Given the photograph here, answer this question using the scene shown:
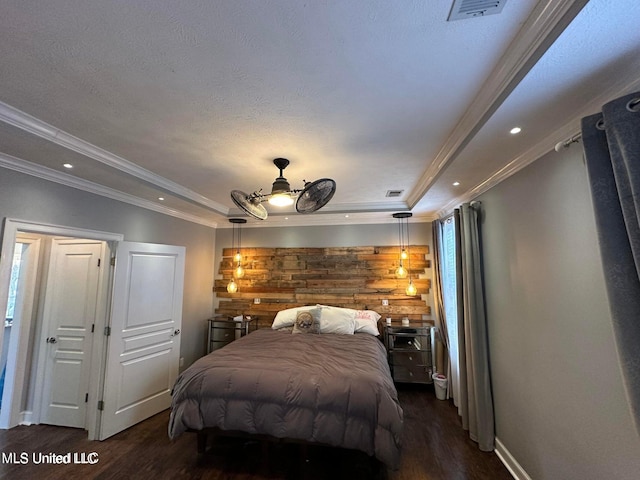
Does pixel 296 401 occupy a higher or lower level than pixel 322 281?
lower

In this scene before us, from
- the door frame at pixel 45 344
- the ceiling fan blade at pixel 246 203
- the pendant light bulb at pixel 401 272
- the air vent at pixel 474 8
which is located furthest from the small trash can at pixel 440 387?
the door frame at pixel 45 344

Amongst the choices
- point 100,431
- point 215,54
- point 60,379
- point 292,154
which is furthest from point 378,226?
point 60,379

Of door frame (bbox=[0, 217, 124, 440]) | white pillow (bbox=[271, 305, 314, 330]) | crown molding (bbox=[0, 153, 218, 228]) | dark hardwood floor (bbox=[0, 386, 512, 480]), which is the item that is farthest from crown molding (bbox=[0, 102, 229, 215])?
dark hardwood floor (bbox=[0, 386, 512, 480])

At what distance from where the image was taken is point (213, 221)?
474 cm

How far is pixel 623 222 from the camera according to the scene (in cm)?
115

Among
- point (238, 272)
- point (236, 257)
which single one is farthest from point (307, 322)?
point (236, 257)

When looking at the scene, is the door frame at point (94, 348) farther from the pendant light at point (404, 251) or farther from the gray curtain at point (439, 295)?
the gray curtain at point (439, 295)

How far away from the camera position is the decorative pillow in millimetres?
3705

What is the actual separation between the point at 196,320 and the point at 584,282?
4630 mm

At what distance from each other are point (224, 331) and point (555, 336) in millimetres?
4215

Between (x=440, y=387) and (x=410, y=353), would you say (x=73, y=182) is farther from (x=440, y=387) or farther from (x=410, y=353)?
(x=440, y=387)

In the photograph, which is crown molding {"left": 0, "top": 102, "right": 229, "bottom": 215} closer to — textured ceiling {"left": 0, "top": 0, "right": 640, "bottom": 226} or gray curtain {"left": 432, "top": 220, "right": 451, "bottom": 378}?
textured ceiling {"left": 0, "top": 0, "right": 640, "bottom": 226}

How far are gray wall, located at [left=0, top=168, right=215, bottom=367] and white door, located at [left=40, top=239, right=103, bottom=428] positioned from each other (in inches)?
16.8

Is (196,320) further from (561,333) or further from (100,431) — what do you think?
(561,333)
